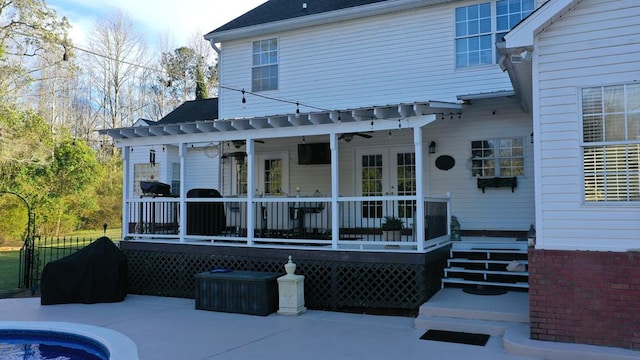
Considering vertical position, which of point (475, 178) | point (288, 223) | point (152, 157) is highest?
point (152, 157)

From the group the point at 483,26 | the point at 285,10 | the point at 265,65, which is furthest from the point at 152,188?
the point at 483,26

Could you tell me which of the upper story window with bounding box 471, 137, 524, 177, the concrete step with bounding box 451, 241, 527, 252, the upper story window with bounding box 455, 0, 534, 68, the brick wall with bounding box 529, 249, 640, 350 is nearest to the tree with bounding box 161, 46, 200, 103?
the upper story window with bounding box 455, 0, 534, 68

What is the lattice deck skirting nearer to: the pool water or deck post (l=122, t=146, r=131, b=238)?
deck post (l=122, t=146, r=131, b=238)

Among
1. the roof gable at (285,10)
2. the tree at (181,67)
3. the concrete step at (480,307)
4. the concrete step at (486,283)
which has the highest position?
the tree at (181,67)

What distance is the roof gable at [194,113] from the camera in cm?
1531

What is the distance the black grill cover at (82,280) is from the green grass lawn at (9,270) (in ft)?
9.33

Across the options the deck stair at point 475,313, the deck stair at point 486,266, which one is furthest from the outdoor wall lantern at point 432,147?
the deck stair at point 475,313

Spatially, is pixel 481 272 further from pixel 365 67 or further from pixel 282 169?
pixel 282 169

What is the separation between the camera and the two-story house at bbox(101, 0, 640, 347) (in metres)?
5.52

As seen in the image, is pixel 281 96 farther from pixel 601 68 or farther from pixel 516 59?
pixel 601 68

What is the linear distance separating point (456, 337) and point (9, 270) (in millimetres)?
12543

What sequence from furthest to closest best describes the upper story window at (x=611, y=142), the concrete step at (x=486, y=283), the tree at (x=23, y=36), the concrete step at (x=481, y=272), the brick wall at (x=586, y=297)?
the tree at (x=23, y=36) → the concrete step at (x=481, y=272) → the concrete step at (x=486, y=283) → the upper story window at (x=611, y=142) → the brick wall at (x=586, y=297)

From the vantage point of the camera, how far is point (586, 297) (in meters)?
5.45

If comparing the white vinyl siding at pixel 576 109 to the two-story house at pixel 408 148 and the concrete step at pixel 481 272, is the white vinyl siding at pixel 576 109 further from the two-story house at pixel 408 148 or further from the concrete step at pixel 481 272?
the concrete step at pixel 481 272
